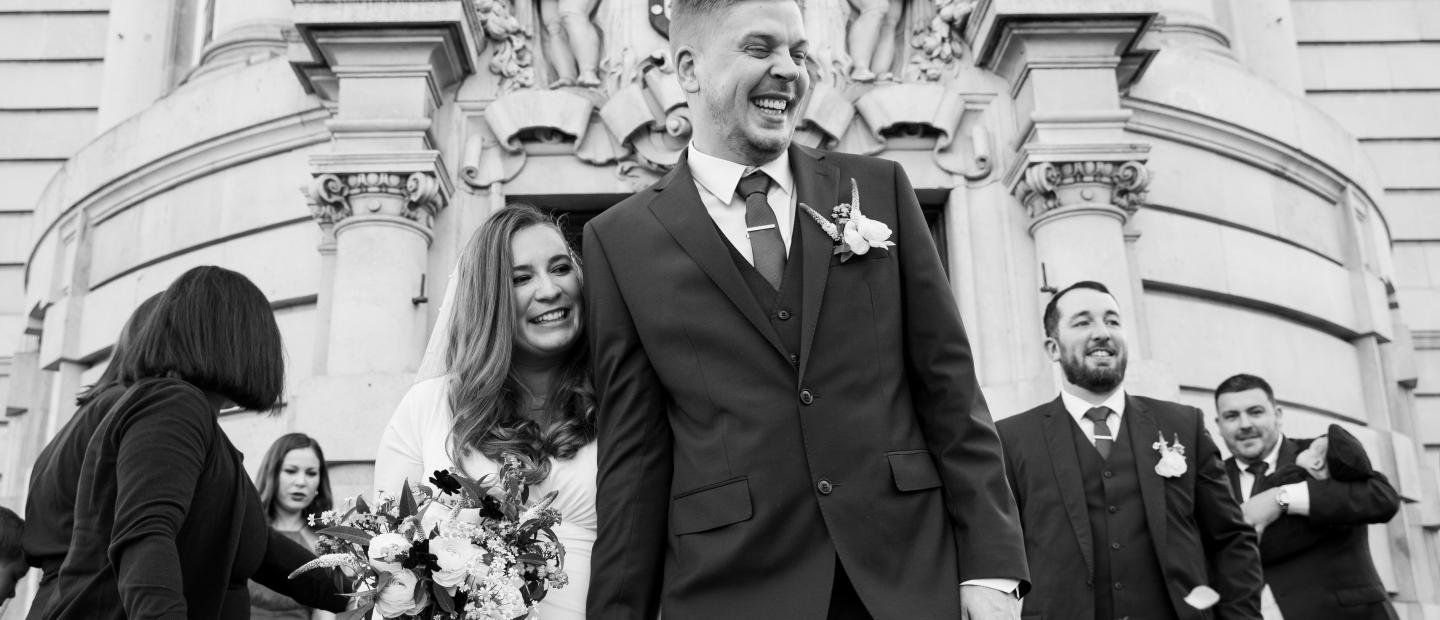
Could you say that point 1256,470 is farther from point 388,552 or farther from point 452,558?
point 388,552

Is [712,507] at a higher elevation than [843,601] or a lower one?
higher

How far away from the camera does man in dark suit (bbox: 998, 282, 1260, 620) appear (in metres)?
4.93

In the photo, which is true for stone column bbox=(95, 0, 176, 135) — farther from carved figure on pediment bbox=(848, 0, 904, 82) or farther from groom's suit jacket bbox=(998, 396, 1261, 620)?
groom's suit jacket bbox=(998, 396, 1261, 620)

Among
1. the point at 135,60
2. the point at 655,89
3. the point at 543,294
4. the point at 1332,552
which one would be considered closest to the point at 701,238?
the point at 543,294

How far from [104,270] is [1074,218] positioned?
26.6 ft

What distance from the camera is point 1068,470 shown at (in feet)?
17.1

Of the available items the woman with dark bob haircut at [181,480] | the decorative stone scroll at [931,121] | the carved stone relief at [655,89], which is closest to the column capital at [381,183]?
the carved stone relief at [655,89]

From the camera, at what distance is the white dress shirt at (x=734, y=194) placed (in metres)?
3.52

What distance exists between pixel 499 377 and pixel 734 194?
34.0 inches

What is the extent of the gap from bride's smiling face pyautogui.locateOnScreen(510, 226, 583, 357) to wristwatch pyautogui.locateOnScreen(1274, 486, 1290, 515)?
4.26m

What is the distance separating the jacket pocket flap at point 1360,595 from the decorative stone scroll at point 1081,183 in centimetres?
308

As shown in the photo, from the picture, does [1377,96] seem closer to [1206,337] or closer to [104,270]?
[1206,337]

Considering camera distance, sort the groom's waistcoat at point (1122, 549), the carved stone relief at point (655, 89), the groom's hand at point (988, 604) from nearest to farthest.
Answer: the groom's hand at point (988, 604) < the groom's waistcoat at point (1122, 549) < the carved stone relief at point (655, 89)

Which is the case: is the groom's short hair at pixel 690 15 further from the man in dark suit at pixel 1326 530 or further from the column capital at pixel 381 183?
the column capital at pixel 381 183
